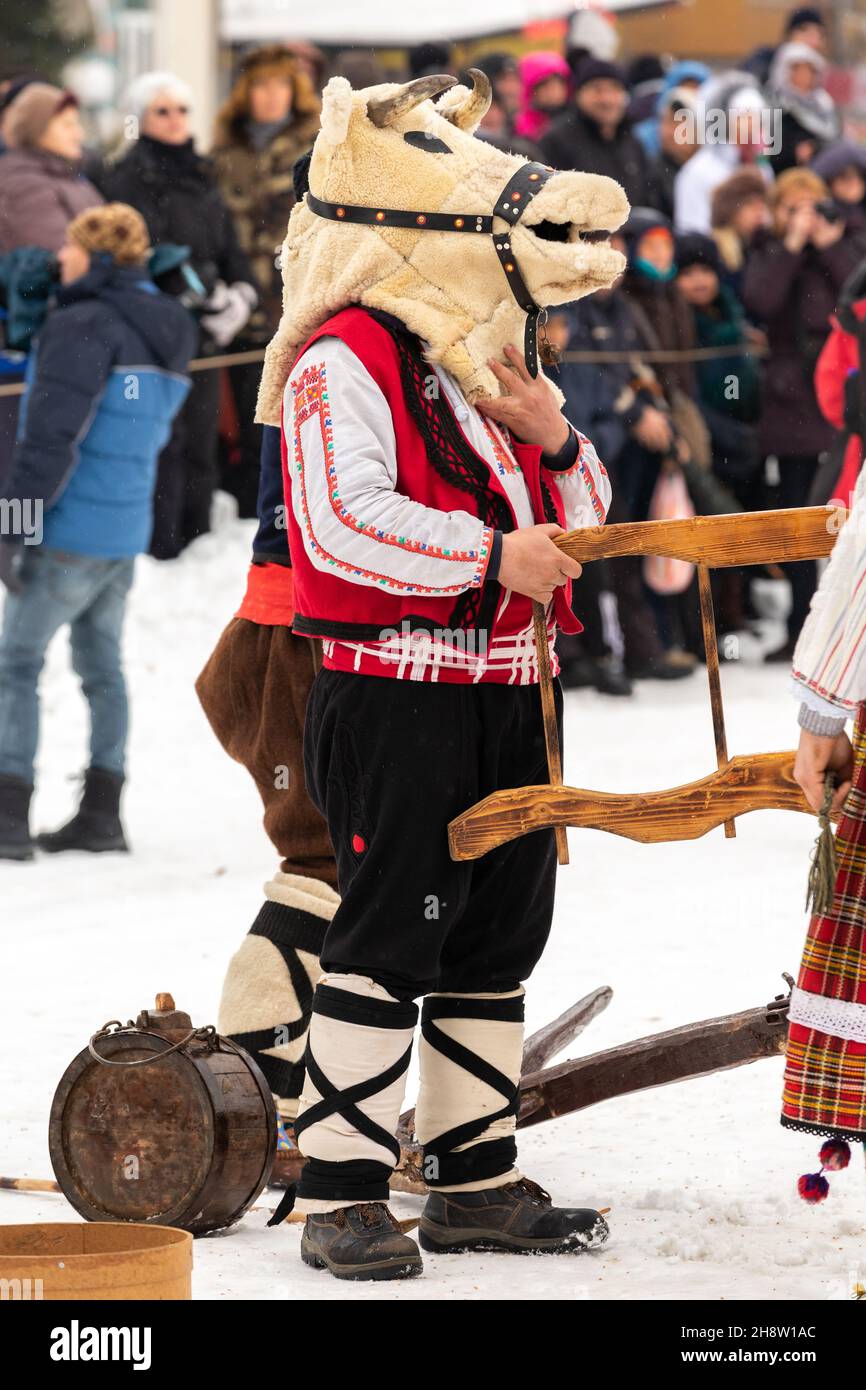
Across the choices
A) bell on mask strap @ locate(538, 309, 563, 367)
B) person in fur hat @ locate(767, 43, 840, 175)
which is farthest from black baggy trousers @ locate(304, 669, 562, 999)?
person in fur hat @ locate(767, 43, 840, 175)

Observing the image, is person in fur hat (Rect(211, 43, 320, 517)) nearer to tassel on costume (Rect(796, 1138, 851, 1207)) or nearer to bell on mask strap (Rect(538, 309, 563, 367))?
bell on mask strap (Rect(538, 309, 563, 367))

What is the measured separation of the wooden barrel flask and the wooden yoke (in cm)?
61

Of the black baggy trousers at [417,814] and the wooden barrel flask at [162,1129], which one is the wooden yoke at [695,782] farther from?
the wooden barrel flask at [162,1129]

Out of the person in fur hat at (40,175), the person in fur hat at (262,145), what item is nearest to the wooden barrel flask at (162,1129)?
the person in fur hat at (40,175)

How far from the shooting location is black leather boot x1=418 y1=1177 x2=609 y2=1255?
345 cm

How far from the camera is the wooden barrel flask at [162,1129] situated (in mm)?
3430

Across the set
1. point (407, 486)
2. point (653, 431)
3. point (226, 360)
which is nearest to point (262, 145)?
point (226, 360)

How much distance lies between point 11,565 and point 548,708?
3841 millimetres

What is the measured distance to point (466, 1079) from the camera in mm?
3455

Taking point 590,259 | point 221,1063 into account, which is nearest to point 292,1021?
point 221,1063

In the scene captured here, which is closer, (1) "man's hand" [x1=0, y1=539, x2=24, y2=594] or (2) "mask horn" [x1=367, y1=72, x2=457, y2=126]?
(2) "mask horn" [x1=367, y1=72, x2=457, y2=126]

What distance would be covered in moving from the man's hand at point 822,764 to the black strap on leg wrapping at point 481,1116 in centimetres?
85

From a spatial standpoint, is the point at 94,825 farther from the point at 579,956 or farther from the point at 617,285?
the point at 617,285
